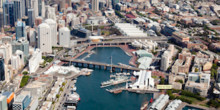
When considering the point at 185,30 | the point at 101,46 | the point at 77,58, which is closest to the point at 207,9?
the point at 185,30

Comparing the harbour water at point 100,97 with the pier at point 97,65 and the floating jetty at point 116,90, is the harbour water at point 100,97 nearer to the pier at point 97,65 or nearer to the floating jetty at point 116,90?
the floating jetty at point 116,90

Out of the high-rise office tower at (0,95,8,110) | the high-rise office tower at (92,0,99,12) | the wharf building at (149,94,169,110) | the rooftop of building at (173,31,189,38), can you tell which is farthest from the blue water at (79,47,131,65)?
the high-rise office tower at (92,0,99,12)

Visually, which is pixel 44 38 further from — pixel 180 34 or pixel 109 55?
pixel 180 34

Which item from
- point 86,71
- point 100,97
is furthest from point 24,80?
point 100,97

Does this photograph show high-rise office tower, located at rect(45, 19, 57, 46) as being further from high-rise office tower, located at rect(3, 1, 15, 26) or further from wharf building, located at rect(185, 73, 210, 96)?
wharf building, located at rect(185, 73, 210, 96)

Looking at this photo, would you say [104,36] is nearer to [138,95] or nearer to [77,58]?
[77,58]

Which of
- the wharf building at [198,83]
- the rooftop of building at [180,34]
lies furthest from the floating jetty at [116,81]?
the rooftop of building at [180,34]
